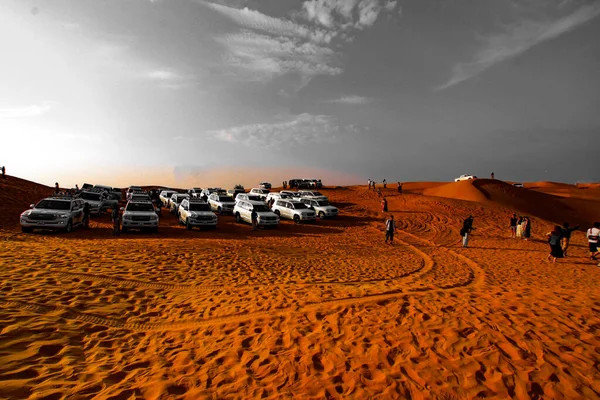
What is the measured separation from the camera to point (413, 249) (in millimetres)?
16375

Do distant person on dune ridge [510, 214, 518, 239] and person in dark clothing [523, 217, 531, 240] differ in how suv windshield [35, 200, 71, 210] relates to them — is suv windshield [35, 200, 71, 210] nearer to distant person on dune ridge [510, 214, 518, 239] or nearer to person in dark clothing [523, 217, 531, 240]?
distant person on dune ridge [510, 214, 518, 239]

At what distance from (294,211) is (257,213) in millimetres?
4220

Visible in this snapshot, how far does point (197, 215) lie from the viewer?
61.9 ft

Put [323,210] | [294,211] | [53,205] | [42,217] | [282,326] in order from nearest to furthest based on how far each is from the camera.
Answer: [282,326] → [42,217] → [53,205] → [294,211] → [323,210]

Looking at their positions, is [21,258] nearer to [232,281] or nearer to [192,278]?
[192,278]

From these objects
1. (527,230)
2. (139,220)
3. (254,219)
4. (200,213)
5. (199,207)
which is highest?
(199,207)

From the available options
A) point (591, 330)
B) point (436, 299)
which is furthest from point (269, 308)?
point (591, 330)

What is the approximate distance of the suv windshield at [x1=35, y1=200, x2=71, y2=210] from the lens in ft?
51.6

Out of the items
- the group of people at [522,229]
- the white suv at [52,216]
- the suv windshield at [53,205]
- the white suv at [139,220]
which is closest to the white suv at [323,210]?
the white suv at [139,220]

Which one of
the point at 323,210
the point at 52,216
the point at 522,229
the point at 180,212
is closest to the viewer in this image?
the point at 52,216

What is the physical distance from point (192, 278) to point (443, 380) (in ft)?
23.6

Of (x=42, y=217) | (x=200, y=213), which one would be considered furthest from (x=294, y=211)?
(x=42, y=217)

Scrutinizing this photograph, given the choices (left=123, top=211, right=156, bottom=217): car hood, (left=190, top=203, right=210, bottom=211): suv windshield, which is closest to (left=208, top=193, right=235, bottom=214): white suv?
(left=190, top=203, right=210, bottom=211): suv windshield

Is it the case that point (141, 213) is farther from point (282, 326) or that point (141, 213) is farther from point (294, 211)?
point (282, 326)
